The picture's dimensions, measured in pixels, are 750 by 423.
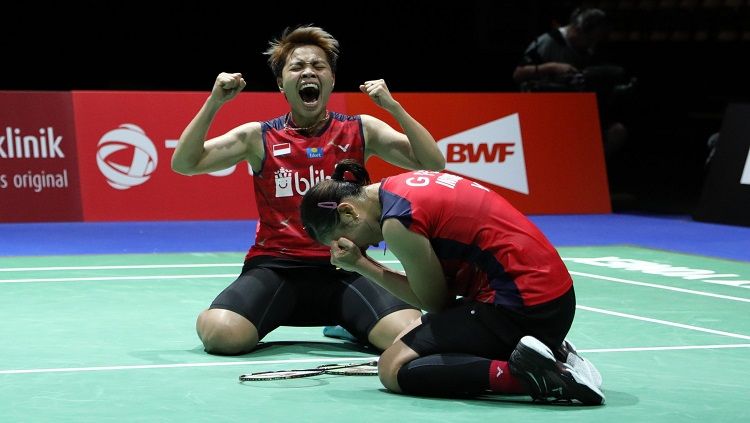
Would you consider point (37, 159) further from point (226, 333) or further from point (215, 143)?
point (226, 333)

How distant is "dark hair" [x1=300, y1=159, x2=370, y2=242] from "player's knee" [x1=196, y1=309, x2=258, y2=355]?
1.05 meters

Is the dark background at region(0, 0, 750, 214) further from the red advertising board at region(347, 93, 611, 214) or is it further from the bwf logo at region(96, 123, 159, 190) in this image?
the bwf logo at region(96, 123, 159, 190)

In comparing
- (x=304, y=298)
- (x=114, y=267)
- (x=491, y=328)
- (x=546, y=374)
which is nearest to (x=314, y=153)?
(x=304, y=298)

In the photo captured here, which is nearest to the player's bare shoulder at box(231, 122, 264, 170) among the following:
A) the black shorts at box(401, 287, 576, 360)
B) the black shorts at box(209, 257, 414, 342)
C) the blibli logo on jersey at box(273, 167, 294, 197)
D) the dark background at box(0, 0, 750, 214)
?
the blibli logo on jersey at box(273, 167, 294, 197)

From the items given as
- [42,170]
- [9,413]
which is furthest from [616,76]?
[9,413]

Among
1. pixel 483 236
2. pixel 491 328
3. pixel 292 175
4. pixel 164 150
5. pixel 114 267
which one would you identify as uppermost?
pixel 292 175

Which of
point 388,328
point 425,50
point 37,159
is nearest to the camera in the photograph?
point 388,328

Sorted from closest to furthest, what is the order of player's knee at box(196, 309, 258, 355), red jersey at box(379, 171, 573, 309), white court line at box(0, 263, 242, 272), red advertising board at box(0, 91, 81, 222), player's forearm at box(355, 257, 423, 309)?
1. red jersey at box(379, 171, 573, 309)
2. player's forearm at box(355, 257, 423, 309)
3. player's knee at box(196, 309, 258, 355)
4. white court line at box(0, 263, 242, 272)
5. red advertising board at box(0, 91, 81, 222)

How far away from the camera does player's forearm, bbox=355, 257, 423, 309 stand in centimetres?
481

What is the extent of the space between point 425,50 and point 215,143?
486 inches

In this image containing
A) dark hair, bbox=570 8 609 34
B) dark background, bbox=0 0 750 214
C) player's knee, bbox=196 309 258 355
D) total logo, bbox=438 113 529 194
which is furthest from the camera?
dark background, bbox=0 0 750 214

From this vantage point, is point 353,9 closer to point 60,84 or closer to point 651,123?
point 60,84

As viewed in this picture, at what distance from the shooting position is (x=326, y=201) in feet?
15.6

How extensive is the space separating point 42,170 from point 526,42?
859cm
